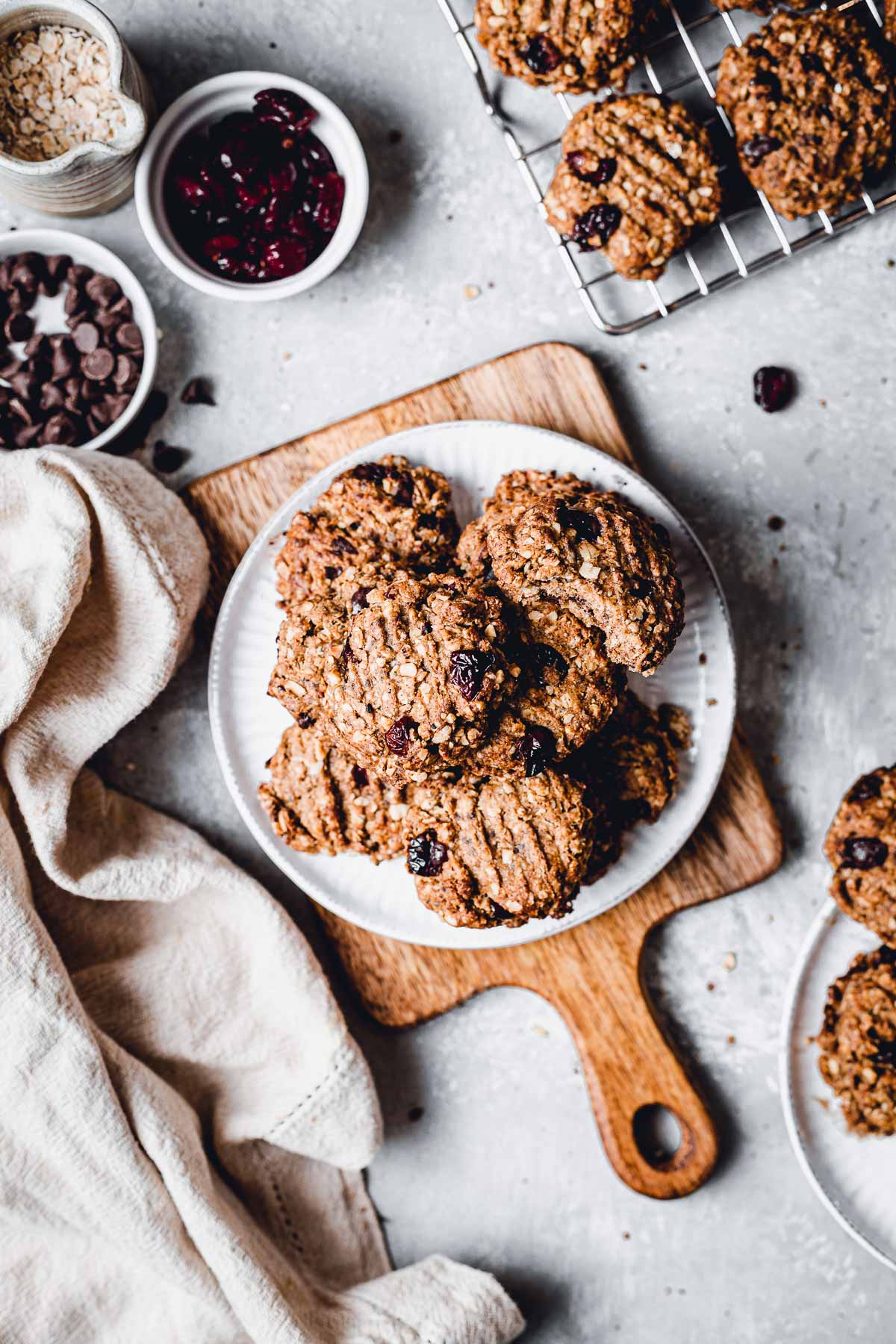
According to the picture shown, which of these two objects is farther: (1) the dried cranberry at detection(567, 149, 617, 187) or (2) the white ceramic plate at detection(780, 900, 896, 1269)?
(2) the white ceramic plate at detection(780, 900, 896, 1269)

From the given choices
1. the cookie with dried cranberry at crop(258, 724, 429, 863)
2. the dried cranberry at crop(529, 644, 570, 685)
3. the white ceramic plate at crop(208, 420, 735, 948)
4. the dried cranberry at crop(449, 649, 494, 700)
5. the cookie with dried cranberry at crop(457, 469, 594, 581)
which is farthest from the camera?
the white ceramic plate at crop(208, 420, 735, 948)

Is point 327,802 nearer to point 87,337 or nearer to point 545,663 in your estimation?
point 545,663

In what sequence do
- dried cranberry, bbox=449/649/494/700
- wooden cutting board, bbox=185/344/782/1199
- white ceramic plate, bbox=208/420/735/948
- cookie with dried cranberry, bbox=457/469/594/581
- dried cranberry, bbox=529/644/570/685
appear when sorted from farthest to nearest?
wooden cutting board, bbox=185/344/782/1199 → white ceramic plate, bbox=208/420/735/948 → cookie with dried cranberry, bbox=457/469/594/581 → dried cranberry, bbox=529/644/570/685 → dried cranberry, bbox=449/649/494/700

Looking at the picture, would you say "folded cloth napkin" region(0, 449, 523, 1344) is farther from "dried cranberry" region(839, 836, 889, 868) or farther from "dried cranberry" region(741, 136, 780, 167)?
"dried cranberry" region(741, 136, 780, 167)

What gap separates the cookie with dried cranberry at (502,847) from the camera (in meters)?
1.50

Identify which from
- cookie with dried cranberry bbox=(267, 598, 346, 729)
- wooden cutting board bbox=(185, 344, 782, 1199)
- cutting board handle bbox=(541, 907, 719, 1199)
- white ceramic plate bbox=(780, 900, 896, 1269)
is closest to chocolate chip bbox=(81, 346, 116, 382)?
wooden cutting board bbox=(185, 344, 782, 1199)

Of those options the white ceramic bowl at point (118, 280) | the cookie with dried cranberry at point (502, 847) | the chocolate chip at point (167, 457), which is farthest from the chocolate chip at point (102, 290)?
the cookie with dried cranberry at point (502, 847)

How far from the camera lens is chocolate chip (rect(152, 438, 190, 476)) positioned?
195 cm

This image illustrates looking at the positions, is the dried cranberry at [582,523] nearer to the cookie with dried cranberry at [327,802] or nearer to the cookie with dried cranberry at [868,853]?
the cookie with dried cranberry at [327,802]

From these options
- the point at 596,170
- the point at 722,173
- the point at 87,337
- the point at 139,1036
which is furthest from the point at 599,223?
the point at 139,1036

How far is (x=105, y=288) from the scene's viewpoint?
187 centimetres

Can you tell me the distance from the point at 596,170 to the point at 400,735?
1.04 m

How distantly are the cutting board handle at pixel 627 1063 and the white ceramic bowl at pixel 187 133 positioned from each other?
4.16 ft

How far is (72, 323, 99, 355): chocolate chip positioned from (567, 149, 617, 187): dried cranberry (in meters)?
0.88
